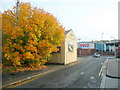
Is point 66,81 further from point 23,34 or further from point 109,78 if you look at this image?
point 23,34

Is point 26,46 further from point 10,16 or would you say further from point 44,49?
point 10,16

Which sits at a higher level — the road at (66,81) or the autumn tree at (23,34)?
the autumn tree at (23,34)

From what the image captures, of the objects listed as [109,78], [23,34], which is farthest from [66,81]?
[23,34]

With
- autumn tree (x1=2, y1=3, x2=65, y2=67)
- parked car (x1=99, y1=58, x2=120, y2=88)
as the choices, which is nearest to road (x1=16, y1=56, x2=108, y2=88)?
parked car (x1=99, y1=58, x2=120, y2=88)

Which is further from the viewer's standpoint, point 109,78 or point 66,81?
point 109,78

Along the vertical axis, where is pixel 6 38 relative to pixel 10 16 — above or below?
below

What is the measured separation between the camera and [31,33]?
37.5ft

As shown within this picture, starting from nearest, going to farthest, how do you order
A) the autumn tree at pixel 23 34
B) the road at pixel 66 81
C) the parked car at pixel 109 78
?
the road at pixel 66 81, the parked car at pixel 109 78, the autumn tree at pixel 23 34

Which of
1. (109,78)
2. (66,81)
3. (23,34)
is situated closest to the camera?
(66,81)

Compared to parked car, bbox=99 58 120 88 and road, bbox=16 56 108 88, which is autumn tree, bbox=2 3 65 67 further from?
parked car, bbox=99 58 120 88

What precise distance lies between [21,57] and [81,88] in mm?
7110

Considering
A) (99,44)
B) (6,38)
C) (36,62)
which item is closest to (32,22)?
(6,38)

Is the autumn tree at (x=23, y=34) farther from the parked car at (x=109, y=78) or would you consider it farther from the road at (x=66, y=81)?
the parked car at (x=109, y=78)

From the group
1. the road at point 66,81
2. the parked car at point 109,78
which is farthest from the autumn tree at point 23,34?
the parked car at point 109,78
